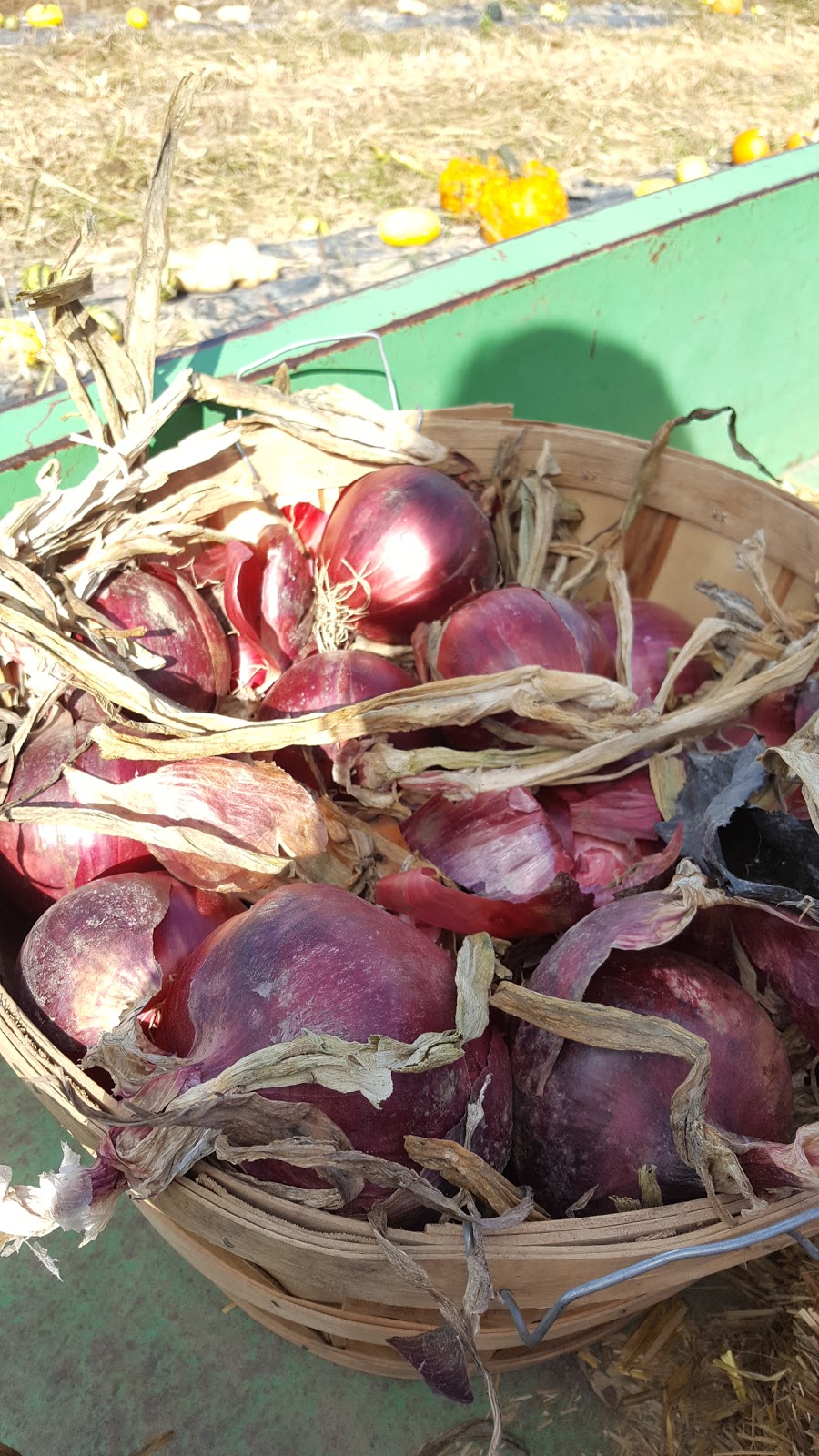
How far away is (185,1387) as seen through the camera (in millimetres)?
1285

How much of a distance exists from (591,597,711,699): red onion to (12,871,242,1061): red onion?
757mm

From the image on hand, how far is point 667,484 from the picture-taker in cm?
166

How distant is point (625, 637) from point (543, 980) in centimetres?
64

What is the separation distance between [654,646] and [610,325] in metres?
1.16

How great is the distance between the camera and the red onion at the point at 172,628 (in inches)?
51.1

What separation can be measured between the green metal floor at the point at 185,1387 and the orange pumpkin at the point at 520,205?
3579 mm

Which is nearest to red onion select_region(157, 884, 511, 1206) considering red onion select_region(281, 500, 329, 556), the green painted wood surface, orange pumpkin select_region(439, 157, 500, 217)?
red onion select_region(281, 500, 329, 556)

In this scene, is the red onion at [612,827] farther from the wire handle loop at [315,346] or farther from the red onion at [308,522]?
the wire handle loop at [315,346]

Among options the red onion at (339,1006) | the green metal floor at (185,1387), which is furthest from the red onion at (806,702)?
the green metal floor at (185,1387)

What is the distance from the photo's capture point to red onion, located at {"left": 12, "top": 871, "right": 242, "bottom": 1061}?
0.98m

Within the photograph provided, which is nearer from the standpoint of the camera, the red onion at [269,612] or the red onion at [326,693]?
the red onion at [326,693]

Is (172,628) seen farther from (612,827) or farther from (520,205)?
(520,205)

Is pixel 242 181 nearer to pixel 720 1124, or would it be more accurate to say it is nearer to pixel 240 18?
pixel 240 18

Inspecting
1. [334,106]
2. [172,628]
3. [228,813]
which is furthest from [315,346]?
[334,106]
